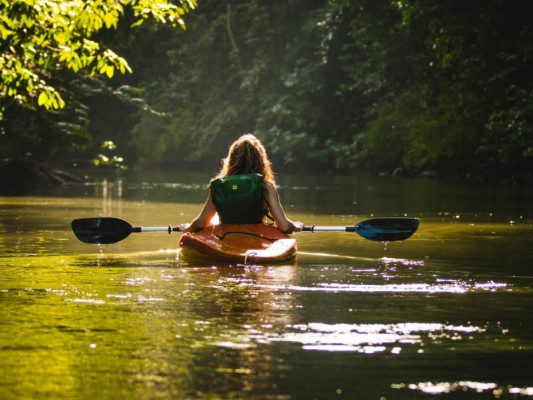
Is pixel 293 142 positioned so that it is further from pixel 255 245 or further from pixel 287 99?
pixel 255 245

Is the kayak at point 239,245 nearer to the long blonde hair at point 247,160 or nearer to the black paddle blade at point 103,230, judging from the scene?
the long blonde hair at point 247,160

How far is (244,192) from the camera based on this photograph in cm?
1314

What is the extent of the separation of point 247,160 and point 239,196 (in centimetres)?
40

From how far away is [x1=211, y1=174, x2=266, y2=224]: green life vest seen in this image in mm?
13117

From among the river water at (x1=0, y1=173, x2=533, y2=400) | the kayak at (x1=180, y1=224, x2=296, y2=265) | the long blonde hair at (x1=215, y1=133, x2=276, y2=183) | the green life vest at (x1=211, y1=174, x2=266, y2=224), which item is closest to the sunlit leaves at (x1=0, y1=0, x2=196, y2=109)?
the long blonde hair at (x1=215, y1=133, x2=276, y2=183)

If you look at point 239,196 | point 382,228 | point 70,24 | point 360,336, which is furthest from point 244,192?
point 360,336

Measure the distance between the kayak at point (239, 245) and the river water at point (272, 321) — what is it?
0.23 m

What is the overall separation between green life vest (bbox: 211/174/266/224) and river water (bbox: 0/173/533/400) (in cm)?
76

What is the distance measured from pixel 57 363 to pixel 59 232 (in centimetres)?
1034

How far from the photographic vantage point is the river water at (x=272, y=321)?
645 centimetres

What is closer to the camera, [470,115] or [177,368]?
[177,368]

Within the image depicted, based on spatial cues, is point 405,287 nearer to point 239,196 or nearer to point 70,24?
point 239,196

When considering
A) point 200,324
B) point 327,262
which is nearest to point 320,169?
point 327,262

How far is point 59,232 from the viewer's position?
17.1 metres
